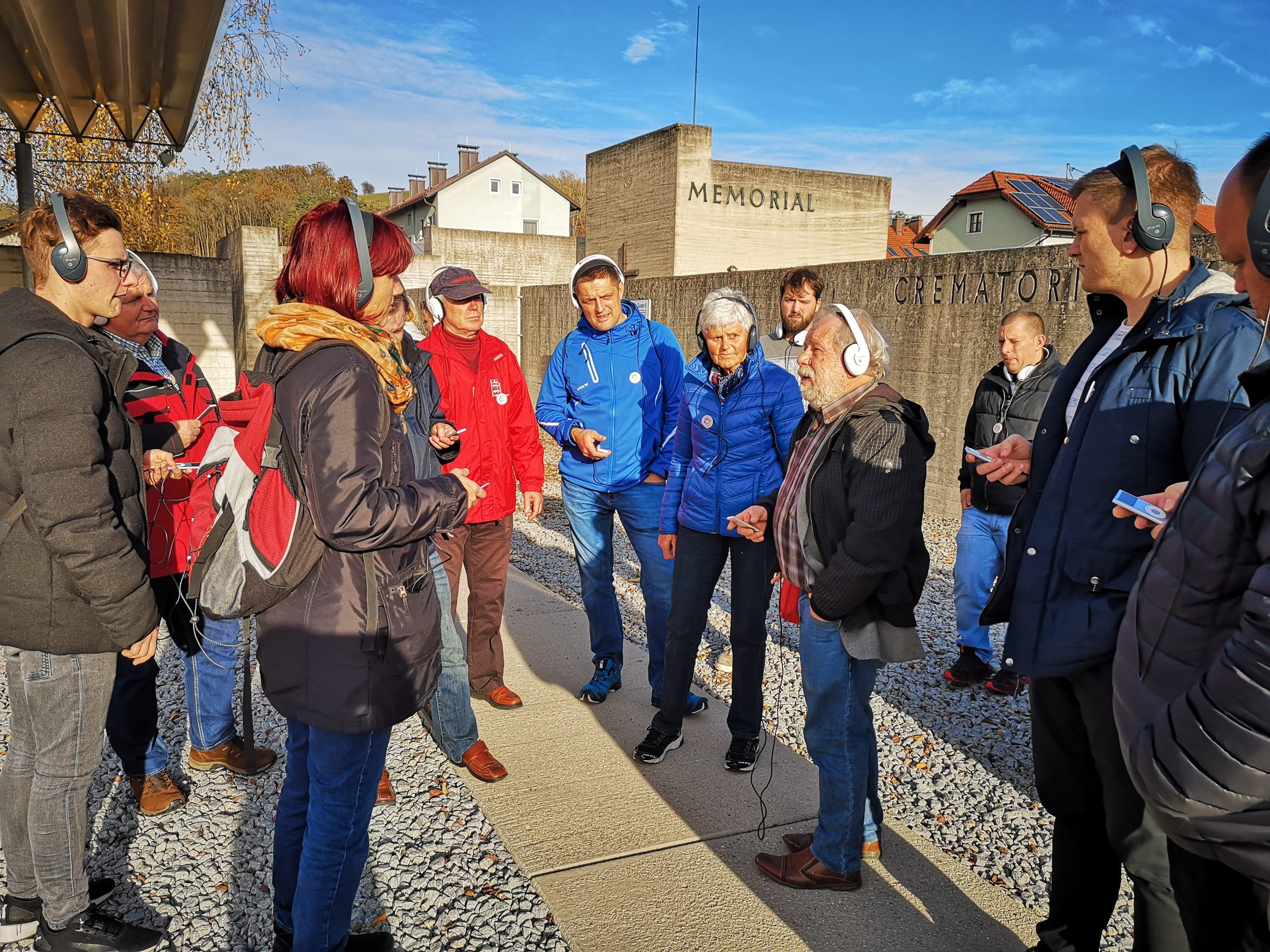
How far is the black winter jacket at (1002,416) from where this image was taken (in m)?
4.47

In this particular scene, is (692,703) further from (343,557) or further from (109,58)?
(109,58)

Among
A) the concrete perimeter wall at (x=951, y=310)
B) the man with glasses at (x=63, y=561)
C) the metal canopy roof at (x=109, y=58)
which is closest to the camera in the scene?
the man with glasses at (x=63, y=561)

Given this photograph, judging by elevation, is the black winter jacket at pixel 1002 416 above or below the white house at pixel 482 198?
below

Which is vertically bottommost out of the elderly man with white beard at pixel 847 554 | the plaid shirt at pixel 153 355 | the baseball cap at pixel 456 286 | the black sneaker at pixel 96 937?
the black sneaker at pixel 96 937

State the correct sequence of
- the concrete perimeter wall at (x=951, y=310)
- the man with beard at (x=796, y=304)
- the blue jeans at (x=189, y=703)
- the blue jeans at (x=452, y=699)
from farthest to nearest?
the concrete perimeter wall at (x=951, y=310) → the man with beard at (x=796, y=304) → the blue jeans at (x=452, y=699) → the blue jeans at (x=189, y=703)

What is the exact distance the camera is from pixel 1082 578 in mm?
2051

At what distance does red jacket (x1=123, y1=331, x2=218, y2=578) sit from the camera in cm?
305

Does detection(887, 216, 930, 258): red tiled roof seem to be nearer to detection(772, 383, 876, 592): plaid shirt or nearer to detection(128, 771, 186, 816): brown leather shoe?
detection(772, 383, 876, 592): plaid shirt

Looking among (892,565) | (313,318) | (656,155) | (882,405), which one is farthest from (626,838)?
(656,155)

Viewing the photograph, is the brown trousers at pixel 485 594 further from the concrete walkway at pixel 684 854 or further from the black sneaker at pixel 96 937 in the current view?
the black sneaker at pixel 96 937

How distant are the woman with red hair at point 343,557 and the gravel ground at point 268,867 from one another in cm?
53

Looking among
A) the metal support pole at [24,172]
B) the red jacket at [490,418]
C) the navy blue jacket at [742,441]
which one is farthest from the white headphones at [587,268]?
the metal support pole at [24,172]

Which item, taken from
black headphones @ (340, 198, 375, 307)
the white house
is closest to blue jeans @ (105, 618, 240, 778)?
black headphones @ (340, 198, 375, 307)

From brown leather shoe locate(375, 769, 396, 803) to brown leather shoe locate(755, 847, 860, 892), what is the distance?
1.47 metres
